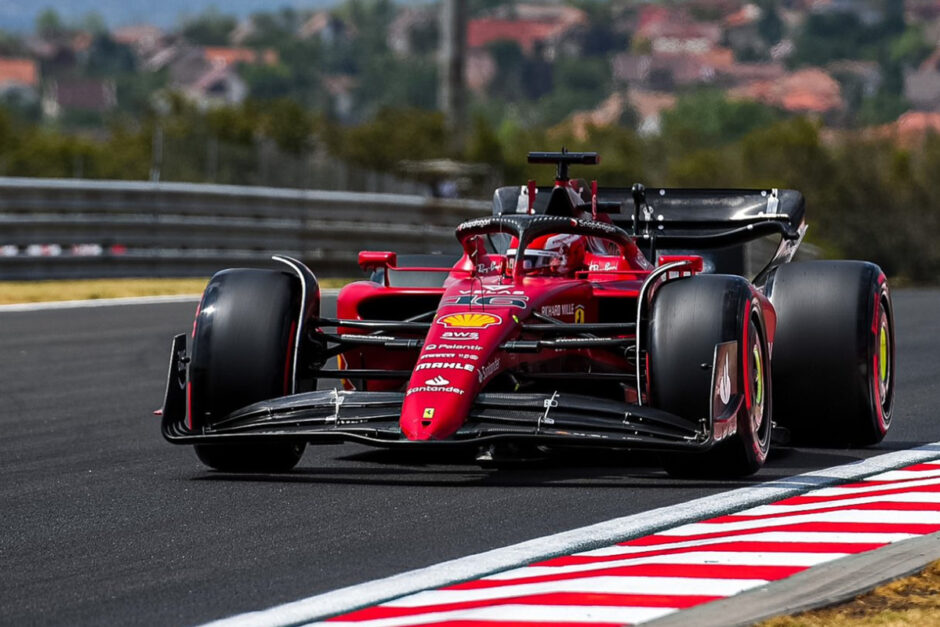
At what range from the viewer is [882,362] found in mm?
9141

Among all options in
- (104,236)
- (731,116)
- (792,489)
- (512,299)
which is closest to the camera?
(792,489)

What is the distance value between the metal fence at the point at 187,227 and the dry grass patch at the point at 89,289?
0.40 feet

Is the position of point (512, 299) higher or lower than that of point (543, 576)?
higher

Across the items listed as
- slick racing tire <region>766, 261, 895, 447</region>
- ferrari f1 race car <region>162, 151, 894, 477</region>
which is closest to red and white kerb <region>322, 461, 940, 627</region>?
ferrari f1 race car <region>162, 151, 894, 477</region>

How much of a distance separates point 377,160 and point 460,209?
74507 mm

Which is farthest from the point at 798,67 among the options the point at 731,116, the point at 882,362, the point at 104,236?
the point at 882,362

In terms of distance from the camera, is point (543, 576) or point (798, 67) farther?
point (798, 67)

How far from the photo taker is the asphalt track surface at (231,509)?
5457mm

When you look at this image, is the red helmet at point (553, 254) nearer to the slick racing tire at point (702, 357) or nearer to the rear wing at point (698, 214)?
the slick racing tire at point (702, 357)

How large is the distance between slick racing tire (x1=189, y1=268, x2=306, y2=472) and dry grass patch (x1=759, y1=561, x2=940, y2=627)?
10.3 ft

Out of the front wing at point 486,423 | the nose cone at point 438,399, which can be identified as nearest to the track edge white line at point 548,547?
the front wing at point 486,423

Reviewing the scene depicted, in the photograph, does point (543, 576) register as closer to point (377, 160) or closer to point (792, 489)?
point (792, 489)

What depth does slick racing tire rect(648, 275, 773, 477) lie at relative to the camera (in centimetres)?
728

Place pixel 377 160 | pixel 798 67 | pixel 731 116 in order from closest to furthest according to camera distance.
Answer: pixel 798 67
pixel 377 160
pixel 731 116
